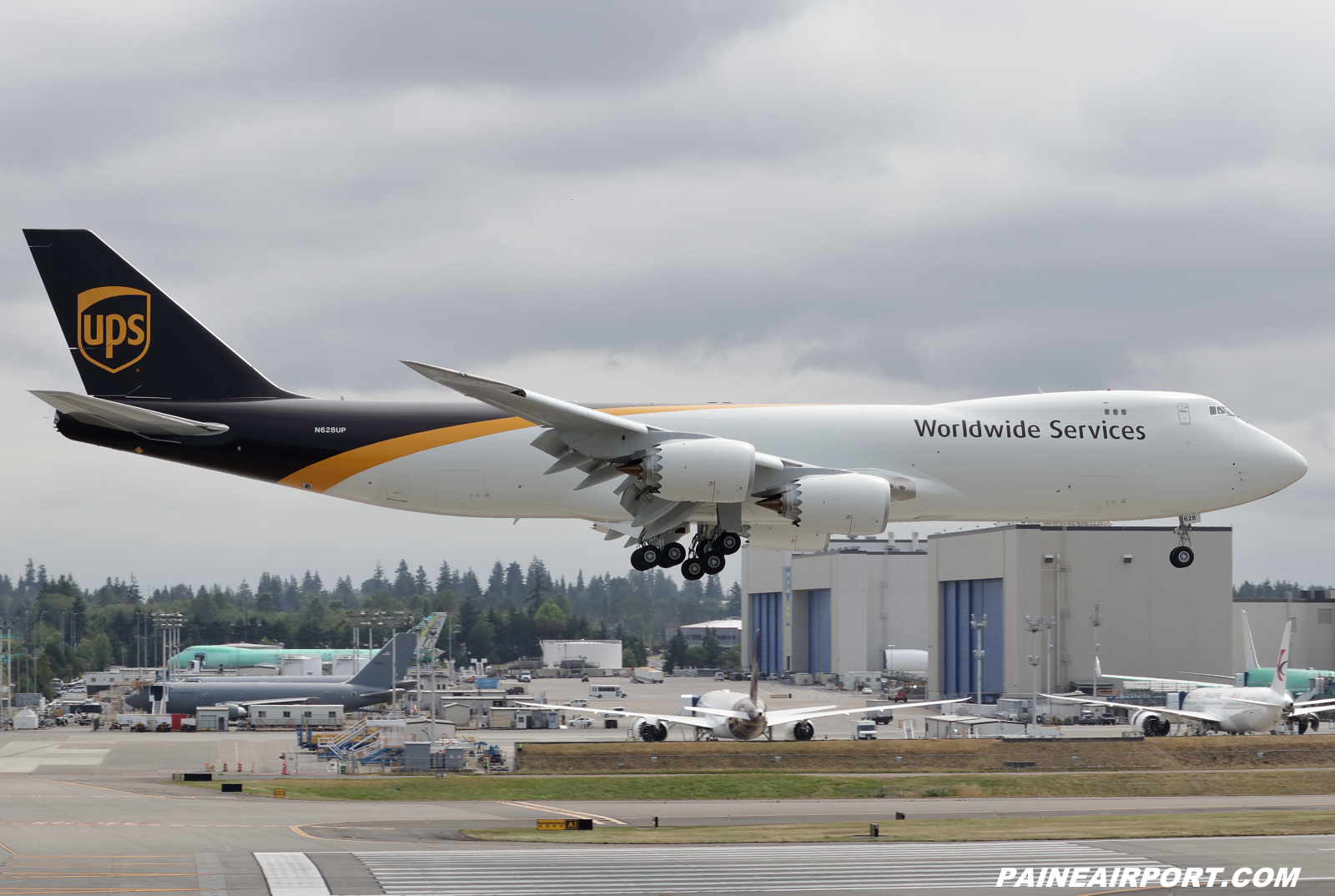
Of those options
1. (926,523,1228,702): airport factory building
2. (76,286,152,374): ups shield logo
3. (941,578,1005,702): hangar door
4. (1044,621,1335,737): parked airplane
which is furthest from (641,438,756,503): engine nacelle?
(941,578,1005,702): hangar door

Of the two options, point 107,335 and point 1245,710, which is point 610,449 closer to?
point 107,335

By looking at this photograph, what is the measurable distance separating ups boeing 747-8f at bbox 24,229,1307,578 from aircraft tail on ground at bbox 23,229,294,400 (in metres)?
0.05

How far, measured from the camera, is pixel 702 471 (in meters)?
37.4

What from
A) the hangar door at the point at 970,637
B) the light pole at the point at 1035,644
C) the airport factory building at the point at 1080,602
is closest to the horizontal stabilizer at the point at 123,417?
the light pole at the point at 1035,644

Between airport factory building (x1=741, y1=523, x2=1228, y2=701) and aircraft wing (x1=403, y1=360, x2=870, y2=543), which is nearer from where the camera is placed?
aircraft wing (x1=403, y1=360, x2=870, y2=543)

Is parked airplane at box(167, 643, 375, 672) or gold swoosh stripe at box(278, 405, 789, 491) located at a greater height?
gold swoosh stripe at box(278, 405, 789, 491)

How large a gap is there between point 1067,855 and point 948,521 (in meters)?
10.4

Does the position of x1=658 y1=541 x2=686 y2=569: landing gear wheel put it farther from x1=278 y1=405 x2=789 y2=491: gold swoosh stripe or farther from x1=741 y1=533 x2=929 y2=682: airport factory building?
Result: x1=741 y1=533 x2=929 y2=682: airport factory building

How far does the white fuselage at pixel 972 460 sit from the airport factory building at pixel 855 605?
4786 inches

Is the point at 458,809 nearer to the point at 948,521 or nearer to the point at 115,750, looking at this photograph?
the point at 948,521

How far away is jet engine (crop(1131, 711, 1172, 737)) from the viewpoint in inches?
3413

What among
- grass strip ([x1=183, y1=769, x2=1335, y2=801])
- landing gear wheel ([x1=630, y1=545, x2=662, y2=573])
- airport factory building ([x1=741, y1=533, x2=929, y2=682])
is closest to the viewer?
landing gear wheel ([x1=630, y1=545, x2=662, y2=573])

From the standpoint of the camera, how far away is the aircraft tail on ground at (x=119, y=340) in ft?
140

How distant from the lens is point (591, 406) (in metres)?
41.8
